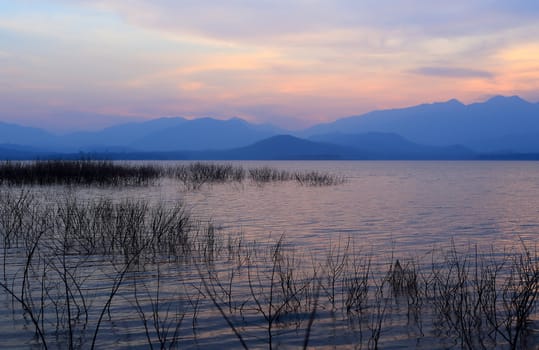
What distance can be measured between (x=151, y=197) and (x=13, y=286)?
60.0 feet

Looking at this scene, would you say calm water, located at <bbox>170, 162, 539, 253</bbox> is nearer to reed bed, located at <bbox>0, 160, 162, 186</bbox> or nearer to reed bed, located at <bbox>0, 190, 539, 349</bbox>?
reed bed, located at <bbox>0, 190, 539, 349</bbox>

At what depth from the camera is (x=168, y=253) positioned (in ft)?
37.0

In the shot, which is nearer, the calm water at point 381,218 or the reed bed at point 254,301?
the reed bed at point 254,301

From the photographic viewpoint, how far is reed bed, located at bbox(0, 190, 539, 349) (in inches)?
246

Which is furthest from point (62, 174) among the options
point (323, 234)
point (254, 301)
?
point (254, 301)

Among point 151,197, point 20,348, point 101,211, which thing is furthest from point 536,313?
point 151,197

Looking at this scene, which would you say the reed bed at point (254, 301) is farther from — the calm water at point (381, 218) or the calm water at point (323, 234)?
the calm water at point (381, 218)

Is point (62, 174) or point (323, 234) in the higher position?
point (62, 174)

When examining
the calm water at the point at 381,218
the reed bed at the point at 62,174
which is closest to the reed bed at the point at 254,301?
the calm water at the point at 381,218

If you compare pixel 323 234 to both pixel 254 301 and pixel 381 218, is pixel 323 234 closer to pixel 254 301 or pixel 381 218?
pixel 381 218

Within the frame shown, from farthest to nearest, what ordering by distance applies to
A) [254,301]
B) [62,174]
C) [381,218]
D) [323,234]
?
[62,174] < [381,218] < [323,234] < [254,301]

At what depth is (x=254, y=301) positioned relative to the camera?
7875 mm

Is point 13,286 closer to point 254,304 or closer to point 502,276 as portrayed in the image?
point 254,304

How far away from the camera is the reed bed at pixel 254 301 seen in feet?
20.5
